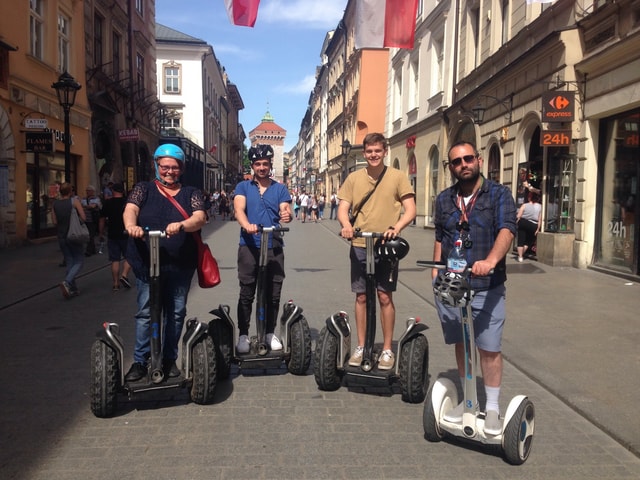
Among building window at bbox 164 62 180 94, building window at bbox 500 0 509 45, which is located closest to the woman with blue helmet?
building window at bbox 500 0 509 45

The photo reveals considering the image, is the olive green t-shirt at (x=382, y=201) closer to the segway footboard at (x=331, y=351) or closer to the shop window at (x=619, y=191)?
the segway footboard at (x=331, y=351)

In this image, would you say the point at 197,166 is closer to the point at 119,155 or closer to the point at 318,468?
the point at 119,155

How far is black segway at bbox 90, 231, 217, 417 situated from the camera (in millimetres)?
3637

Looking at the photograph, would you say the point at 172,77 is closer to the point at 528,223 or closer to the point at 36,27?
the point at 36,27

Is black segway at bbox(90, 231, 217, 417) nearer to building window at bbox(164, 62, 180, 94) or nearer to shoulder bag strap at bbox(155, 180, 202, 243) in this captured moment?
shoulder bag strap at bbox(155, 180, 202, 243)

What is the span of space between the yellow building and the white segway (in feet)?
36.2

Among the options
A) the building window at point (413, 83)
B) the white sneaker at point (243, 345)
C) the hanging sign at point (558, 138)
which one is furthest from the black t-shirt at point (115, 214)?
the building window at point (413, 83)

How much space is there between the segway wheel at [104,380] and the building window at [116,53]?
2157cm

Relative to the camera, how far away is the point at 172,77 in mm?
46500

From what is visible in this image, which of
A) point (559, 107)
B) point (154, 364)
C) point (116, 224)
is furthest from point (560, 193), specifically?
point (154, 364)

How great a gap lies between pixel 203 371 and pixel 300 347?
3.12 feet

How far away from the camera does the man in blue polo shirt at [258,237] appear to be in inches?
180

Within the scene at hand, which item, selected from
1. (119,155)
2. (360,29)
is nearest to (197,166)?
(119,155)

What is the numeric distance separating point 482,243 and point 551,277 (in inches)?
301
